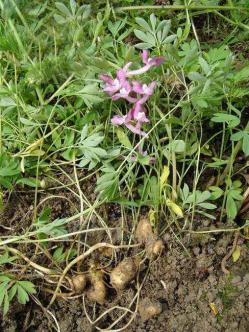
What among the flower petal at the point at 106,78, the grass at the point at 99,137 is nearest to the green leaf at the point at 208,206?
the grass at the point at 99,137

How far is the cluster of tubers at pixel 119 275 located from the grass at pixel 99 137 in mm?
39

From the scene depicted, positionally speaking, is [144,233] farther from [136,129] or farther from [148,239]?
[136,129]

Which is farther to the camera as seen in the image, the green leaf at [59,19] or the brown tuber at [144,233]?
the green leaf at [59,19]

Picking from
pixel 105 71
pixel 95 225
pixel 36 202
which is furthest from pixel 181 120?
pixel 36 202

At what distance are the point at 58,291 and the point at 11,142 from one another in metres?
0.46

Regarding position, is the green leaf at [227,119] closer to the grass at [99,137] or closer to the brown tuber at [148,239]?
the grass at [99,137]

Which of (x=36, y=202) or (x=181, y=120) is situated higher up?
(x=181, y=120)

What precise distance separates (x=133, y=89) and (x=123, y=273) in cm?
51

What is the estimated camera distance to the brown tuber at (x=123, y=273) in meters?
1.38

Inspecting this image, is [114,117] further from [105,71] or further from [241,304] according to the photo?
[241,304]

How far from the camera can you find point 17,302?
1.39 metres

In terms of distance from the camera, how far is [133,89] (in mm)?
1433

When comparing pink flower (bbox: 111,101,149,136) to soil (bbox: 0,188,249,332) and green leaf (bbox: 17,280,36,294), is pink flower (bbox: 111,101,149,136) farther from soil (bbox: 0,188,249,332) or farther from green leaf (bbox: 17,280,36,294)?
green leaf (bbox: 17,280,36,294)

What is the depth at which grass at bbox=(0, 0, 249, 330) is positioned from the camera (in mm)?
1415
